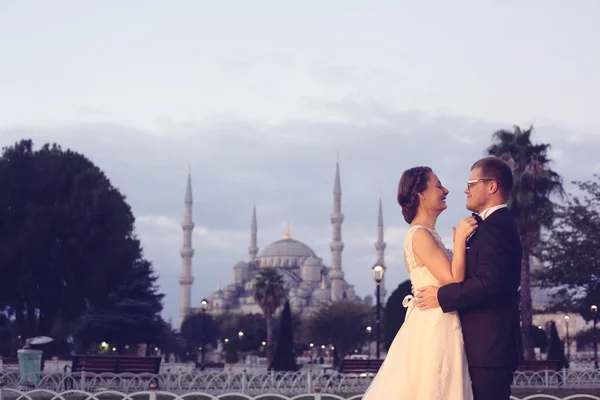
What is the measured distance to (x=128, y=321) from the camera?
4931 centimetres

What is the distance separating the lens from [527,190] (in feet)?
115

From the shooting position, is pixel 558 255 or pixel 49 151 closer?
pixel 558 255

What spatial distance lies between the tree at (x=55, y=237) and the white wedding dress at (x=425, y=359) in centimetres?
2940

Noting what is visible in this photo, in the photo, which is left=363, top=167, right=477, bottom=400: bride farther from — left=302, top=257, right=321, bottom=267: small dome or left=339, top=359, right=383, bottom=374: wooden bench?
left=302, top=257, right=321, bottom=267: small dome

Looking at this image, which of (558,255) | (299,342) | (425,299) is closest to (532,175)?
(558,255)

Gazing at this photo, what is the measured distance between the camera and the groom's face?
16.5ft

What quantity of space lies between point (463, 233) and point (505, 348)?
64 cm

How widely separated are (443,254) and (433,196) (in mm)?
382

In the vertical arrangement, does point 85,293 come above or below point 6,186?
below

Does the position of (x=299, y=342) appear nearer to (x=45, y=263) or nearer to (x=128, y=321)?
(x=128, y=321)

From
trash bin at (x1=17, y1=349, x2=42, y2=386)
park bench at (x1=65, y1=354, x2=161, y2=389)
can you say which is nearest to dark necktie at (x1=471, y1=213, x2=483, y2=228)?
park bench at (x1=65, y1=354, x2=161, y2=389)

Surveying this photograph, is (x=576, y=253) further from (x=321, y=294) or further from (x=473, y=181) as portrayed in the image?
(x=321, y=294)

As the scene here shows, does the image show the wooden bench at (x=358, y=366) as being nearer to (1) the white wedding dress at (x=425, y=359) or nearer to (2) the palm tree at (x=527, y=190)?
(2) the palm tree at (x=527, y=190)

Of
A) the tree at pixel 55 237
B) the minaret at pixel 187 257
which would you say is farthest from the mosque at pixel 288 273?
the tree at pixel 55 237
